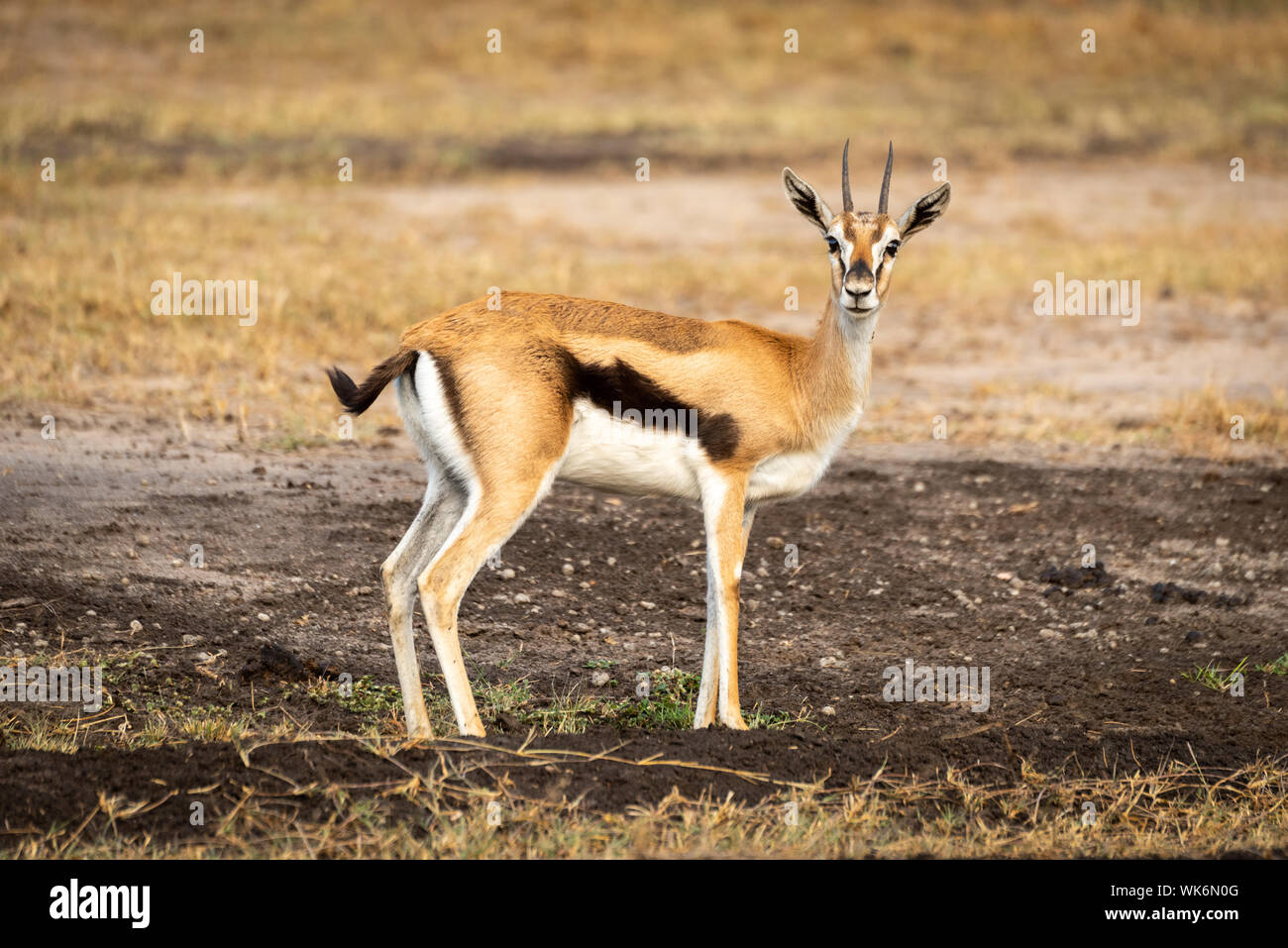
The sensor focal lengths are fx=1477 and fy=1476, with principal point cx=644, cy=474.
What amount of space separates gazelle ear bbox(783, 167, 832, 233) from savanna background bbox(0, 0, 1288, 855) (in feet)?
6.91

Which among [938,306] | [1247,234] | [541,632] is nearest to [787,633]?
[541,632]

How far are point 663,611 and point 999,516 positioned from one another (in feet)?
8.14

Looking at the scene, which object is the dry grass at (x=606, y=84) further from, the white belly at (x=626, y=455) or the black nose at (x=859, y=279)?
the black nose at (x=859, y=279)

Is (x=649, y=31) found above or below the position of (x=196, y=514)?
above

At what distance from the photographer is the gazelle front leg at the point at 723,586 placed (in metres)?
5.91

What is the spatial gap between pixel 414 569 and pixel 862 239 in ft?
7.45

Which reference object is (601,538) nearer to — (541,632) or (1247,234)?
(541,632)

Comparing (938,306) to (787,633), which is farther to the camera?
(938,306)

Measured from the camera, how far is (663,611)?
7.58 meters

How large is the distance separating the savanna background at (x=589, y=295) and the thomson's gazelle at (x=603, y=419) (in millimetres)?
620
